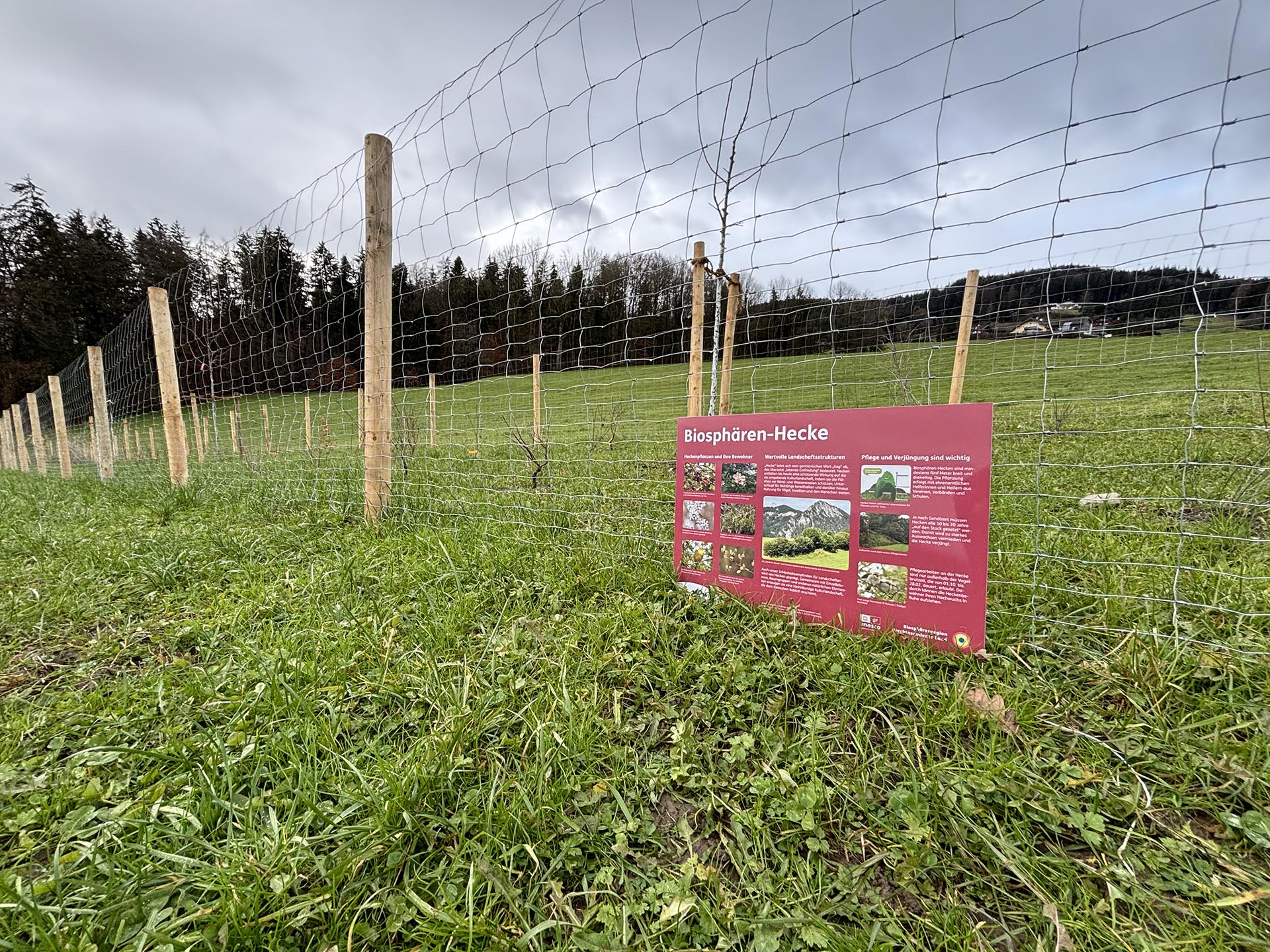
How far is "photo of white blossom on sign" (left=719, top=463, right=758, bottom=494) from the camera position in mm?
1866

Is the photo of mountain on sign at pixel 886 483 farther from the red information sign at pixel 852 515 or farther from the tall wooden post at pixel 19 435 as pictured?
the tall wooden post at pixel 19 435

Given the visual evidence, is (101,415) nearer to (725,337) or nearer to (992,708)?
(725,337)

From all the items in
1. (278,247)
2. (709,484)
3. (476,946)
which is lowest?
(476,946)

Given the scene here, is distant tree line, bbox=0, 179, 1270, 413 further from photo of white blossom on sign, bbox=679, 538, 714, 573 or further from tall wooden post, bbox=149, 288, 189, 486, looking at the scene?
photo of white blossom on sign, bbox=679, 538, 714, 573

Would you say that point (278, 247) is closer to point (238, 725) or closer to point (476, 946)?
point (238, 725)

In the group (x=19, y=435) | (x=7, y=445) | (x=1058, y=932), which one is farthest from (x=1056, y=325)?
(x=7, y=445)

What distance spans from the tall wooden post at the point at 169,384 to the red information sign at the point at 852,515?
5774 millimetres

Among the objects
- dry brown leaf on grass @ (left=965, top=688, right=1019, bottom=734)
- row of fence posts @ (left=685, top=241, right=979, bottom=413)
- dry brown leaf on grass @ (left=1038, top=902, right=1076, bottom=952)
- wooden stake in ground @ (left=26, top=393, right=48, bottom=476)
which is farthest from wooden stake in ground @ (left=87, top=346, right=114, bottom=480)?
dry brown leaf on grass @ (left=1038, top=902, right=1076, bottom=952)

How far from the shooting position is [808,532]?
1732mm

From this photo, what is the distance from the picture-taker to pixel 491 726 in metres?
1.37

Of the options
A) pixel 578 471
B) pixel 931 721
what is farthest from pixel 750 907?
pixel 578 471

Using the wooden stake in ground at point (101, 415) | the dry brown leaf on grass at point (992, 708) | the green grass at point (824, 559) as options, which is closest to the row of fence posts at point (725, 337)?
the green grass at point (824, 559)

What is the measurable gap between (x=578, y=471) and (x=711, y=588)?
2.90 metres

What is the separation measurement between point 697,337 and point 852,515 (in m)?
2.29
